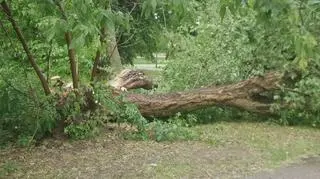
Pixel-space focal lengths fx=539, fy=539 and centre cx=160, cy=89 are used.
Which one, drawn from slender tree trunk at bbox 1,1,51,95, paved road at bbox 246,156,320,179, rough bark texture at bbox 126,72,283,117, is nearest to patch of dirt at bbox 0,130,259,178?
paved road at bbox 246,156,320,179

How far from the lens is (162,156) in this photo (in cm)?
752

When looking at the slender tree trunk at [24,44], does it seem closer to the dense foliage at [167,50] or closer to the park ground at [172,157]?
the dense foliage at [167,50]

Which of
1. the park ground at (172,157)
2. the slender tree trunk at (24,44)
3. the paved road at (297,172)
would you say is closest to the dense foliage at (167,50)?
the slender tree trunk at (24,44)

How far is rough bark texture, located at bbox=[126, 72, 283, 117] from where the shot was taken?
9922 millimetres

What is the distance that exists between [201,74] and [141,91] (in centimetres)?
144

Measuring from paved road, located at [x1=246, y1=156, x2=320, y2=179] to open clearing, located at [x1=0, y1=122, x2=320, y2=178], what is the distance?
116 mm

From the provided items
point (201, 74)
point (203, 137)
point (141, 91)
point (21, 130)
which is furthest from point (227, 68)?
point (21, 130)

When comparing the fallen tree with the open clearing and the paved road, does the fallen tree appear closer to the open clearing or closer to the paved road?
the open clearing

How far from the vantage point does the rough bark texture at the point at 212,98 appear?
9.92 meters

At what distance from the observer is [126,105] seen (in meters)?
9.06

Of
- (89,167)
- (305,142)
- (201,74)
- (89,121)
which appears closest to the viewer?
(89,167)

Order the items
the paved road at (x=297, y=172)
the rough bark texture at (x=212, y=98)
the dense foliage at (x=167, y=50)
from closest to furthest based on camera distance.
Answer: the dense foliage at (x=167, y=50) < the paved road at (x=297, y=172) < the rough bark texture at (x=212, y=98)

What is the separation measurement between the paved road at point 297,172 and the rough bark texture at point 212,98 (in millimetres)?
2728

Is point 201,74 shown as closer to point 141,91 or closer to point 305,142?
point 141,91
